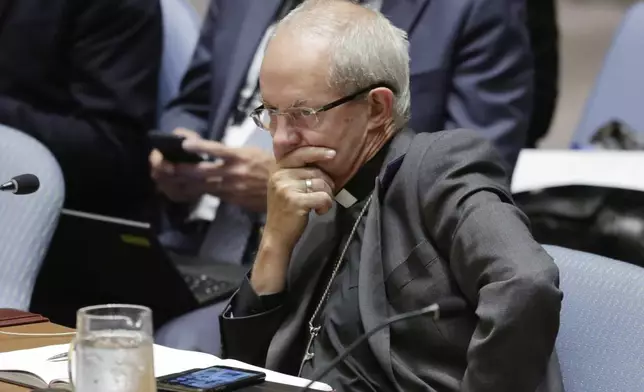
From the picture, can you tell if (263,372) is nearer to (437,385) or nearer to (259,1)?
(437,385)

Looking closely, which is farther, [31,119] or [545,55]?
[545,55]

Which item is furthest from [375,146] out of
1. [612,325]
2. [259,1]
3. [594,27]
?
Answer: [594,27]

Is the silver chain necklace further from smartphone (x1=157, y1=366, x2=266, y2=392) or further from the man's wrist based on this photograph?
smartphone (x1=157, y1=366, x2=266, y2=392)

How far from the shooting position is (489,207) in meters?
1.24

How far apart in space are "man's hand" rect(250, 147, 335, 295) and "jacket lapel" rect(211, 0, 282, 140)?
3.27 ft

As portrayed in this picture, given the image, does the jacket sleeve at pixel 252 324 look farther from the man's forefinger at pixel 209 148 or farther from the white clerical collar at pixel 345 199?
the man's forefinger at pixel 209 148

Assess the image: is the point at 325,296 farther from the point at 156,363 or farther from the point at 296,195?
the point at 156,363

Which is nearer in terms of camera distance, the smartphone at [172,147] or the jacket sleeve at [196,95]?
the smartphone at [172,147]

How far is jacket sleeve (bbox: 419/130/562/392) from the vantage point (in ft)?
3.84

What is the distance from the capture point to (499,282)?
1.18 metres

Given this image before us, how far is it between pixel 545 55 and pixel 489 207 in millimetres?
1970

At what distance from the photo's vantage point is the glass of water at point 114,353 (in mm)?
949

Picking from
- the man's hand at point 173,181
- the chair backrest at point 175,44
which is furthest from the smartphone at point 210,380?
the chair backrest at point 175,44

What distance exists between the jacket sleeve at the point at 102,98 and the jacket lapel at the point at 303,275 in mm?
1073
